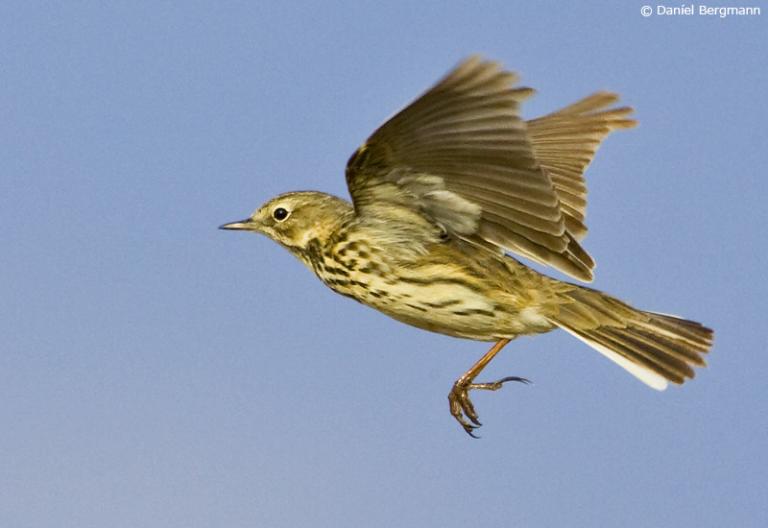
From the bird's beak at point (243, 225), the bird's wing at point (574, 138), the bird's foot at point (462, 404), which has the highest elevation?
the bird's wing at point (574, 138)

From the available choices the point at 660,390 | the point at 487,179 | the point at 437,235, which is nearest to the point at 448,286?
the point at 437,235

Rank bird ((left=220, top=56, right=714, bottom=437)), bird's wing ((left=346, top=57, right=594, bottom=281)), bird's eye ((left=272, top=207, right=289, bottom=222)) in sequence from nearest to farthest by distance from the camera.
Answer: bird's wing ((left=346, top=57, right=594, bottom=281)) → bird ((left=220, top=56, right=714, bottom=437)) → bird's eye ((left=272, top=207, right=289, bottom=222))

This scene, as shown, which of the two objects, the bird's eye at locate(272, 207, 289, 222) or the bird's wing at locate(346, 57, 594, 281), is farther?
the bird's eye at locate(272, 207, 289, 222)

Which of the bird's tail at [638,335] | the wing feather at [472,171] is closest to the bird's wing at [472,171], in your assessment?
the wing feather at [472,171]

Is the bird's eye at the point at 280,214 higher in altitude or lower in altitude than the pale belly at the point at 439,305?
higher

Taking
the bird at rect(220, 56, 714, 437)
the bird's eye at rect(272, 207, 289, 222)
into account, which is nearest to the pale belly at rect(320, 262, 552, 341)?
the bird at rect(220, 56, 714, 437)

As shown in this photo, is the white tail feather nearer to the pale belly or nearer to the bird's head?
the pale belly

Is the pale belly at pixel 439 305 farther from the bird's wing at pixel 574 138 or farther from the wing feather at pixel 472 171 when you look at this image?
the bird's wing at pixel 574 138

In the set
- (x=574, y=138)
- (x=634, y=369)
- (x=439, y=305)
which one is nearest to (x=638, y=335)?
(x=634, y=369)
